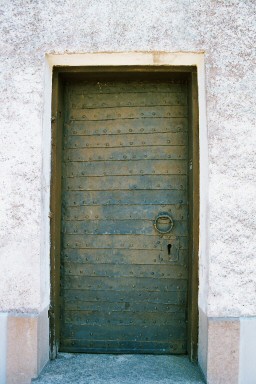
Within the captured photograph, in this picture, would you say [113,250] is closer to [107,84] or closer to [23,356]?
[23,356]

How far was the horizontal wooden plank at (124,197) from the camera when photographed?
11.6 ft

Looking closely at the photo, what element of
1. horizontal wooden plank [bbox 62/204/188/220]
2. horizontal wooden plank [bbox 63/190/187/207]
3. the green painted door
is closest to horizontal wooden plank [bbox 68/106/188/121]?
the green painted door

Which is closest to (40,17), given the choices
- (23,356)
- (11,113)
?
(11,113)

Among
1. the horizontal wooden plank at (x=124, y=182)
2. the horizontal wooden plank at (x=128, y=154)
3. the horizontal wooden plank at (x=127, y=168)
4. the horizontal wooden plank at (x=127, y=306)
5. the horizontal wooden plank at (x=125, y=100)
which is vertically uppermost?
the horizontal wooden plank at (x=125, y=100)

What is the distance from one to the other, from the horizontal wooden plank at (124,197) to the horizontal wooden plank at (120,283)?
0.59 meters

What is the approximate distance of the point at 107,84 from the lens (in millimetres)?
→ 3596

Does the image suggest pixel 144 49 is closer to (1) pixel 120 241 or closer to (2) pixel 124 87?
(2) pixel 124 87

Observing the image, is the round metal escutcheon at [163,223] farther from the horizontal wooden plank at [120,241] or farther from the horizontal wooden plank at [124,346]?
the horizontal wooden plank at [124,346]

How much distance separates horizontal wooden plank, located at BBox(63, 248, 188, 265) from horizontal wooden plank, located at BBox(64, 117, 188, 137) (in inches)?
36.1

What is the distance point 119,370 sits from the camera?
3.23 metres

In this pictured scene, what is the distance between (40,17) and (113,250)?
1.83m

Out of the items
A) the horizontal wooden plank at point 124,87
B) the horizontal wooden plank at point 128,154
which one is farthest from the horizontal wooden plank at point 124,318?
the horizontal wooden plank at point 124,87

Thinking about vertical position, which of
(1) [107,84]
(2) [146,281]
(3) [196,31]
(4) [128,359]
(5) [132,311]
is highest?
(3) [196,31]

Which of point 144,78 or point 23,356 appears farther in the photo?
point 144,78
